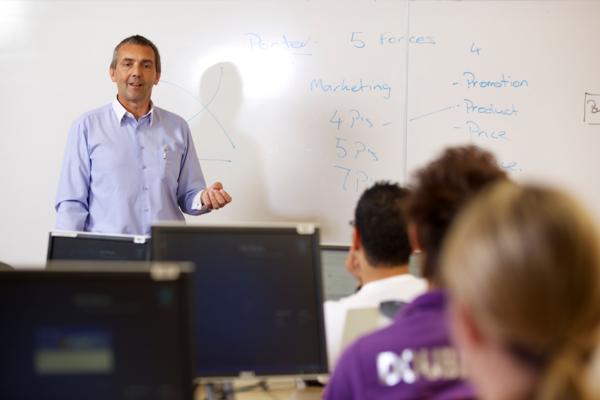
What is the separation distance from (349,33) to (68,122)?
4.80ft

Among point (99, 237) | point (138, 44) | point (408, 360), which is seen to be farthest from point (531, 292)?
point (138, 44)

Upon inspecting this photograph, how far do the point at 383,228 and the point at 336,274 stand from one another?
1.57ft

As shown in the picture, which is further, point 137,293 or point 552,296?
point 137,293

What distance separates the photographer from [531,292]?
0.81 metres

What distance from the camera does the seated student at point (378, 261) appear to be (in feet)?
6.24

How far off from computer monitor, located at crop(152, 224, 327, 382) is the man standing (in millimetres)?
1498

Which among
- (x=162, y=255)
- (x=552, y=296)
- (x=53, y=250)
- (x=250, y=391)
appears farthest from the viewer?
(x=53, y=250)

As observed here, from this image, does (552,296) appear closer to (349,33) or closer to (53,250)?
(53,250)

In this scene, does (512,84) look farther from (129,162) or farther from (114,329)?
(114,329)

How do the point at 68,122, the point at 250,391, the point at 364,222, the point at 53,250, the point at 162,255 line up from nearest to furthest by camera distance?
the point at 162,255 < the point at 364,222 < the point at 250,391 < the point at 53,250 < the point at 68,122

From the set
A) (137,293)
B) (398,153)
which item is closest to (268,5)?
(398,153)

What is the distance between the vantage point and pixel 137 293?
1199 millimetres

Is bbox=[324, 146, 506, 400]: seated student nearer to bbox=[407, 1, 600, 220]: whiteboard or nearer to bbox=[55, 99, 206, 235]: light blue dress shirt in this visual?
bbox=[55, 99, 206, 235]: light blue dress shirt

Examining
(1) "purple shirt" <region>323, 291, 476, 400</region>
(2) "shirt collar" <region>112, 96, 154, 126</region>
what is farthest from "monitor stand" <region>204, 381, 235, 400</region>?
(2) "shirt collar" <region>112, 96, 154, 126</region>
